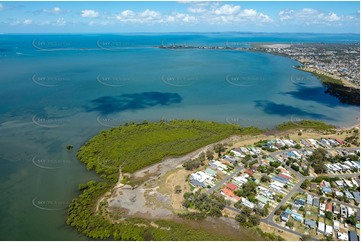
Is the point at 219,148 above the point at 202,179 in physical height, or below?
above

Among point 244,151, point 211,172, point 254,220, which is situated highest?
point 244,151

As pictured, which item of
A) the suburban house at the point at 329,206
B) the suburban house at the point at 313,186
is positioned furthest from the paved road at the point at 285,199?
the suburban house at the point at 329,206

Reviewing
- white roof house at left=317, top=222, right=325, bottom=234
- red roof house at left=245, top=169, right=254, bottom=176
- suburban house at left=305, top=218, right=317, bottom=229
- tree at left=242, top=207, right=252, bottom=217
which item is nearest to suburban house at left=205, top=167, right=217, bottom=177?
red roof house at left=245, top=169, right=254, bottom=176

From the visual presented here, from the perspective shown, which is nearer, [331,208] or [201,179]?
[331,208]

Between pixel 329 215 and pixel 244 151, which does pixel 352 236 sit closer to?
pixel 329 215

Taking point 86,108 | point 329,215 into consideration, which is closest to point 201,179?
point 329,215

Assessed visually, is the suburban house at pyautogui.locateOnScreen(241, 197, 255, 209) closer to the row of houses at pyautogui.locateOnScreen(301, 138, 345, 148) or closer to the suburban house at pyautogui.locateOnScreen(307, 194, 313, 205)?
the suburban house at pyautogui.locateOnScreen(307, 194, 313, 205)
